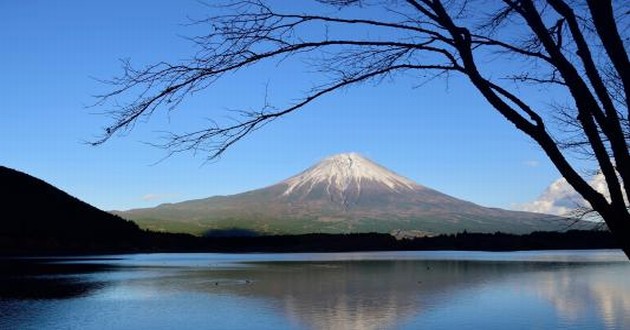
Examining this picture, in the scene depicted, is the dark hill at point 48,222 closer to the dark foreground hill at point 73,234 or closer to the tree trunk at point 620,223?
the dark foreground hill at point 73,234

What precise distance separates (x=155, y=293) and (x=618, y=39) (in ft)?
135

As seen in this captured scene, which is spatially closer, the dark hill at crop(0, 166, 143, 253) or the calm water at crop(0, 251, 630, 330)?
the calm water at crop(0, 251, 630, 330)

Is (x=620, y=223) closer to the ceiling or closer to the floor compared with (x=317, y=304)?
closer to the ceiling

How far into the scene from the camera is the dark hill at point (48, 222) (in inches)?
5468

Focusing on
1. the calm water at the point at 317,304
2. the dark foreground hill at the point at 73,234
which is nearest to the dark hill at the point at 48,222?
the dark foreground hill at the point at 73,234

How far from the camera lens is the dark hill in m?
139

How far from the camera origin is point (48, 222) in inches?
6033

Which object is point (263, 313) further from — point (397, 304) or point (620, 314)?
point (620, 314)

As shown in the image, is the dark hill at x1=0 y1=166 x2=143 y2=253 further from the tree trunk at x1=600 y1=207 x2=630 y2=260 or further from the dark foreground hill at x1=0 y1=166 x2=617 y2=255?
the tree trunk at x1=600 y1=207 x2=630 y2=260

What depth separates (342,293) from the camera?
1661 inches

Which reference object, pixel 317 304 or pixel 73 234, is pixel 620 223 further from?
pixel 73 234

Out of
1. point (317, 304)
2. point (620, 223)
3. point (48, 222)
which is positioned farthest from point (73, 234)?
point (620, 223)

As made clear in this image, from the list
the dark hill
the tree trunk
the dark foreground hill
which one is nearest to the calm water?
the tree trunk

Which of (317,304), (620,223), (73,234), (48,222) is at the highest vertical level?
(48,222)
